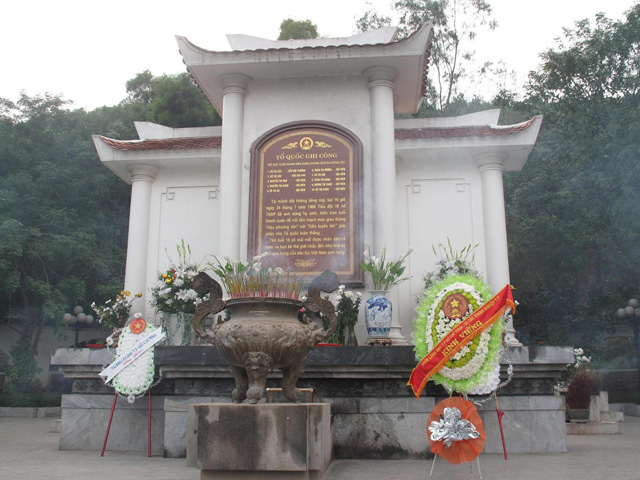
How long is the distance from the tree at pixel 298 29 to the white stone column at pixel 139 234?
1530cm

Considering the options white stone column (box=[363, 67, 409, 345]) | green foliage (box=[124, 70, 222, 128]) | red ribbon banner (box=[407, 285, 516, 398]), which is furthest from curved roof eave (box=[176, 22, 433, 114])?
green foliage (box=[124, 70, 222, 128])

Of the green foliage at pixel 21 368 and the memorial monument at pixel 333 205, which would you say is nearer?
the memorial monument at pixel 333 205

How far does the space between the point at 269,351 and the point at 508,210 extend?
54.9 feet

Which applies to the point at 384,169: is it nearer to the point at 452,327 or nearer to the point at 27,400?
the point at 452,327

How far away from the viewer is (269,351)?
16.3 feet

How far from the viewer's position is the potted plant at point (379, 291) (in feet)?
25.2

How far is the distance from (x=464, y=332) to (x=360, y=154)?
4.19 m

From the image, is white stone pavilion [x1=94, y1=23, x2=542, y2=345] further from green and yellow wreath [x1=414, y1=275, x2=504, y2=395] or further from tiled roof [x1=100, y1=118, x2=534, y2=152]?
green and yellow wreath [x1=414, y1=275, x2=504, y2=395]

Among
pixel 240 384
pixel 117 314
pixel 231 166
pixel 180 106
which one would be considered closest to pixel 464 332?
pixel 240 384

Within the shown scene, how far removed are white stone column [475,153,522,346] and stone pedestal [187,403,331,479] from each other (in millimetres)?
5387

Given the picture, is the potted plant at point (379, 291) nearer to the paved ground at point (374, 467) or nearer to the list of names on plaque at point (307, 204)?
the list of names on plaque at point (307, 204)

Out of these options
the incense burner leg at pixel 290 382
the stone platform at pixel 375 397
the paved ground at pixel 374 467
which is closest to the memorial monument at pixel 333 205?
the stone platform at pixel 375 397

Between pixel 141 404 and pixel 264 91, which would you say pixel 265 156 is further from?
pixel 141 404

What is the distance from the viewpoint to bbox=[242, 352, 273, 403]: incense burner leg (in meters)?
4.91
